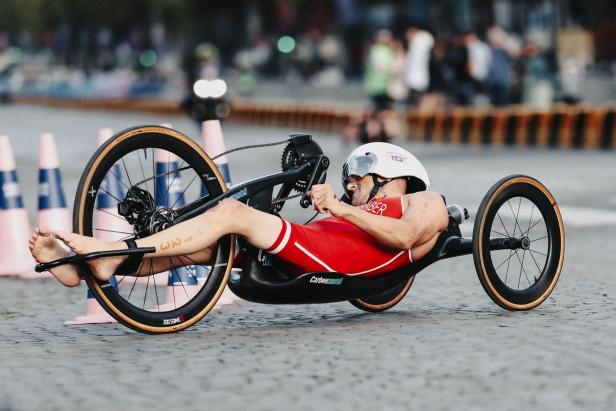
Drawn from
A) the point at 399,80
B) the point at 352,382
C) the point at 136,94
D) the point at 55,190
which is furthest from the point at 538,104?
the point at 136,94

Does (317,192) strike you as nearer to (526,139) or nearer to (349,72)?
(526,139)

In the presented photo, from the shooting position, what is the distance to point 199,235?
652 centimetres

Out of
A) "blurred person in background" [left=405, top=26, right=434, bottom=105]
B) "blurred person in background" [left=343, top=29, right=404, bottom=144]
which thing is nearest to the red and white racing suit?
"blurred person in background" [left=343, top=29, right=404, bottom=144]

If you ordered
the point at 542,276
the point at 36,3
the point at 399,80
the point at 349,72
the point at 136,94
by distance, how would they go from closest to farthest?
the point at 542,276
the point at 399,80
the point at 136,94
the point at 349,72
the point at 36,3

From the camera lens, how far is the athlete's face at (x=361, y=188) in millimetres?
7102

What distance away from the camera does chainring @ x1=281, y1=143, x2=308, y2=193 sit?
7.02 meters

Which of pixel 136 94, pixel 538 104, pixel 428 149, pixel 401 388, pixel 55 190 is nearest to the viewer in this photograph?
pixel 401 388

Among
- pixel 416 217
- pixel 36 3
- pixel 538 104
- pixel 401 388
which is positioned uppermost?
pixel 36 3

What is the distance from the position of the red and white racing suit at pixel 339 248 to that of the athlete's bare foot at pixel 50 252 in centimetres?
81

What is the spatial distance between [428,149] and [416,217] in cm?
1804

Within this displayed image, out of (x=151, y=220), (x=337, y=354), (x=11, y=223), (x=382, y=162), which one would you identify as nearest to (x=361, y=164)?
(x=382, y=162)

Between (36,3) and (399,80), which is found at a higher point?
(36,3)

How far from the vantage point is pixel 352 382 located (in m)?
5.61

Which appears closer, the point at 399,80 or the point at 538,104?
the point at 399,80
